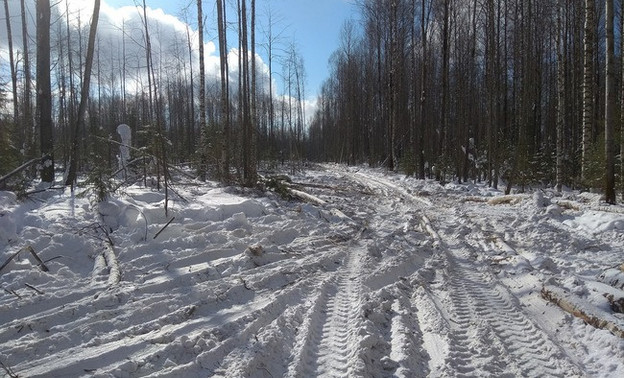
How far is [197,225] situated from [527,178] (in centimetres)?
1419

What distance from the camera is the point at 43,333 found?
334 centimetres

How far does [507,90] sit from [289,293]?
85.6 feet

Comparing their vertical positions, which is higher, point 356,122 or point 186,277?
point 356,122

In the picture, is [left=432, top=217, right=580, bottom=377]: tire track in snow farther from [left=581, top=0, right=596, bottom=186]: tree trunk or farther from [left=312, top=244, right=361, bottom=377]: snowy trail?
[left=581, top=0, right=596, bottom=186]: tree trunk

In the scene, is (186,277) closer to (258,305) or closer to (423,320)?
(258,305)

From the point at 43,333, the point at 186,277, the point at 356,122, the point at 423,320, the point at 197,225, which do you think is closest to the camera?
the point at 43,333

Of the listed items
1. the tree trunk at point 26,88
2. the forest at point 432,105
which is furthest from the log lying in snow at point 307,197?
the tree trunk at point 26,88

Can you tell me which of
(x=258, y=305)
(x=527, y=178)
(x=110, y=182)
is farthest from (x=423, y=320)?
(x=527, y=178)

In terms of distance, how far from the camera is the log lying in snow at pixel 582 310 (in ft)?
11.2

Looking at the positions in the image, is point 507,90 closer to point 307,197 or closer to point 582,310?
point 307,197

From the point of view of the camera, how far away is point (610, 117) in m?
9.24

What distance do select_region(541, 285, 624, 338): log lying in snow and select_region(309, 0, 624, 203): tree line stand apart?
6.59 meters

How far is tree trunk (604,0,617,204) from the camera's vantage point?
A: 912 cm

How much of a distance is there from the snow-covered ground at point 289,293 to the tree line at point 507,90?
15.6 ft
